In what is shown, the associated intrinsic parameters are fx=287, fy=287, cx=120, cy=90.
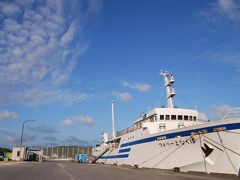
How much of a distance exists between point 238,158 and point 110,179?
10414mm

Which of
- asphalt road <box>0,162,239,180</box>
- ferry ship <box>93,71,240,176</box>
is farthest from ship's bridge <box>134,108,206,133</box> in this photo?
asphalt road <box>0,162,239,180</box>

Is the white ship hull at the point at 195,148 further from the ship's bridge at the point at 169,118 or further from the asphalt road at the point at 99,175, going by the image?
the ship's bridge at the point at 169,118

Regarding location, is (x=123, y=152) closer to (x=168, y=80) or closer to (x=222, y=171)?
(x=168, y=80)

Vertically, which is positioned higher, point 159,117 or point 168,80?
point 168,80

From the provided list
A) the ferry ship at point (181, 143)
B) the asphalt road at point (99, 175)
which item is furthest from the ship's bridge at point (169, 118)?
the asphalt road at point (99, 175)

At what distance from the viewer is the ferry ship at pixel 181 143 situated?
2292 centimetres

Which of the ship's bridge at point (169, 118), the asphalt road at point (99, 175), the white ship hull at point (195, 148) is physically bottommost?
the asphalt road at point (99, 175)

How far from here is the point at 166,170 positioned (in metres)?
28.6

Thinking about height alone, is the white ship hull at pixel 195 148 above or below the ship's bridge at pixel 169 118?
below

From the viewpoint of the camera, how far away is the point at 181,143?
26.8 meters

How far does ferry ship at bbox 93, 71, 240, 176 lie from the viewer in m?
22.9

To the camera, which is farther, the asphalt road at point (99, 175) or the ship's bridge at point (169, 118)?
the ship's bridge at point (169, 118)

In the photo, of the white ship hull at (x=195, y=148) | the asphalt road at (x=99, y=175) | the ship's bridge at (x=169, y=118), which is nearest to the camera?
the asphalt road at (x=99, y=175)

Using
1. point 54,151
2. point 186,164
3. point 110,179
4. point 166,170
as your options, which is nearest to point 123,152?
point 166,170
